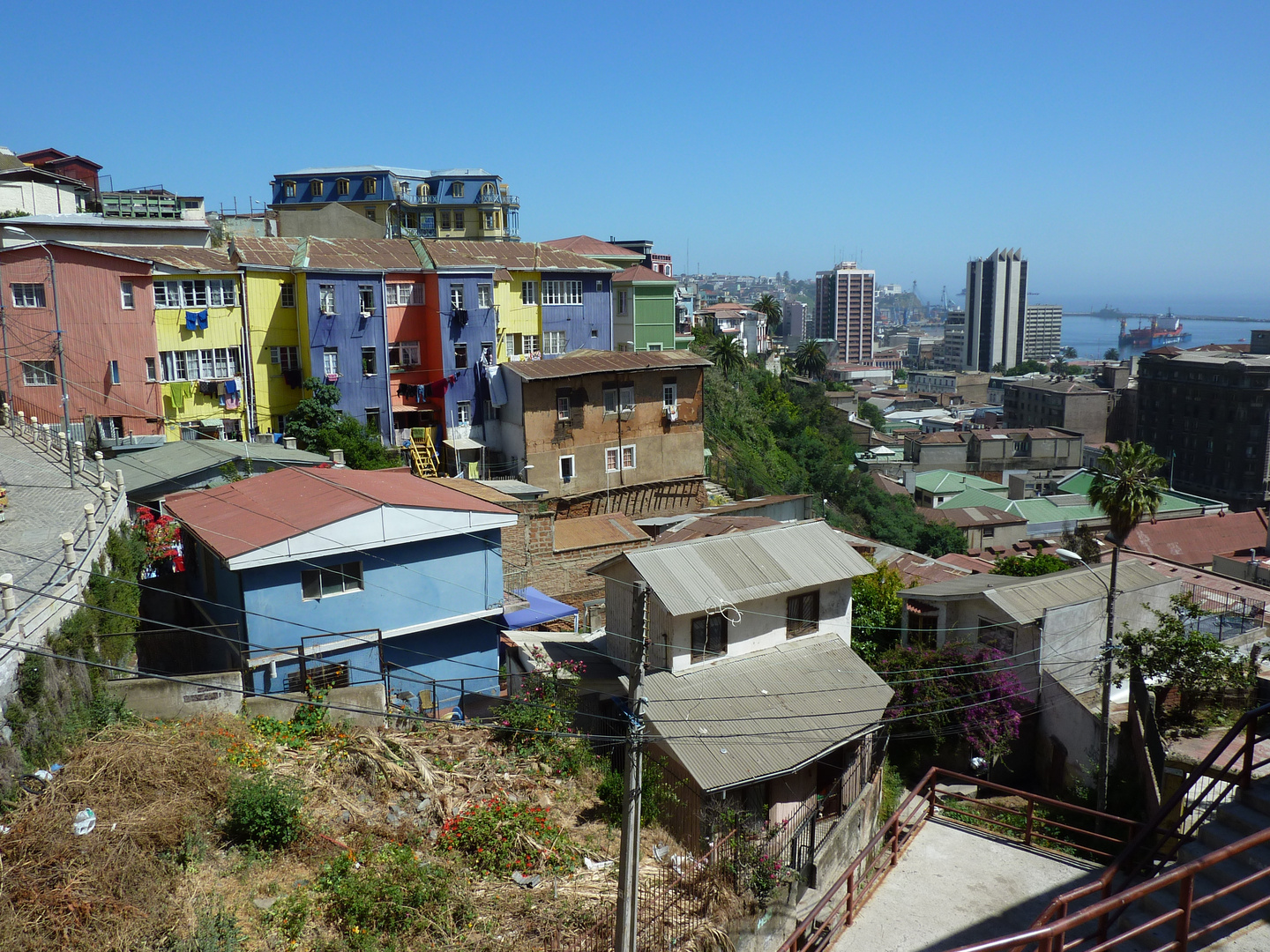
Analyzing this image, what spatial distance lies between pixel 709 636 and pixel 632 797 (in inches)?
378

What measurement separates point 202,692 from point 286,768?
2416 mm

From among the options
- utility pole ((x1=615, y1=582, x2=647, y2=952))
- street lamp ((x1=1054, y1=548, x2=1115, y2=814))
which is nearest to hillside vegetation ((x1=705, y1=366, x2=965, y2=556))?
street lamp ((x1=1054, y1=548, x2=1115, y2=814))

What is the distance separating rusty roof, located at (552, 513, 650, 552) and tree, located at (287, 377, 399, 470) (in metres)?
7.32

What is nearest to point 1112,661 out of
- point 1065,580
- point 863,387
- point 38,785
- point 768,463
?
point 1065,580

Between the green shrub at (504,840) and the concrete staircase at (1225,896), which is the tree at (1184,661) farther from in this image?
the concrete staircase at (1225,896)

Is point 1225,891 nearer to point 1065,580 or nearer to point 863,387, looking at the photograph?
point 1065,580

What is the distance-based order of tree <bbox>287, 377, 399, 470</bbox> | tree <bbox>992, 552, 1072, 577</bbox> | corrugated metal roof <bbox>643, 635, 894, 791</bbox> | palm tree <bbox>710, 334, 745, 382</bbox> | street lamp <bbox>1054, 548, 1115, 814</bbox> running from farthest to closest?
palm tree <bbox>710, 334, 745, 382</bbox>
tree <bbox>287, 377, 399, 470</bbox>
tree <bbox>992, 552, 1072, 577</bbox>
street lamp <bbox>1054, 548, 1115, 814</bbox>
corrugated metal roof <bbox>643, 635, 894, 791</bbox>

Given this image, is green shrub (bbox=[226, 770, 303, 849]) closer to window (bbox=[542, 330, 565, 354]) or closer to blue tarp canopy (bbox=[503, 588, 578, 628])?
blue tarp canopy (bbox=[503, 588, 578, 628])

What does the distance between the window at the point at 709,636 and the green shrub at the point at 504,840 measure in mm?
5687

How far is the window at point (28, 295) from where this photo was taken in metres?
27.4

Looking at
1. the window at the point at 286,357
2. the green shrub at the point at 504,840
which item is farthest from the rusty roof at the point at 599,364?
the green shrub at the point at 504,840

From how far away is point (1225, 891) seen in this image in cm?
518

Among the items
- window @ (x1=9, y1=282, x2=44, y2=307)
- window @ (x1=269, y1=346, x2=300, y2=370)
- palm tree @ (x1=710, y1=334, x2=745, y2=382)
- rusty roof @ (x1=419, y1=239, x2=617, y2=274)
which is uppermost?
rusty roof @ (x1=419, y1=239, x2=617, y2=274)

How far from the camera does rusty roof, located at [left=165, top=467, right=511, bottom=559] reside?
16.8m
